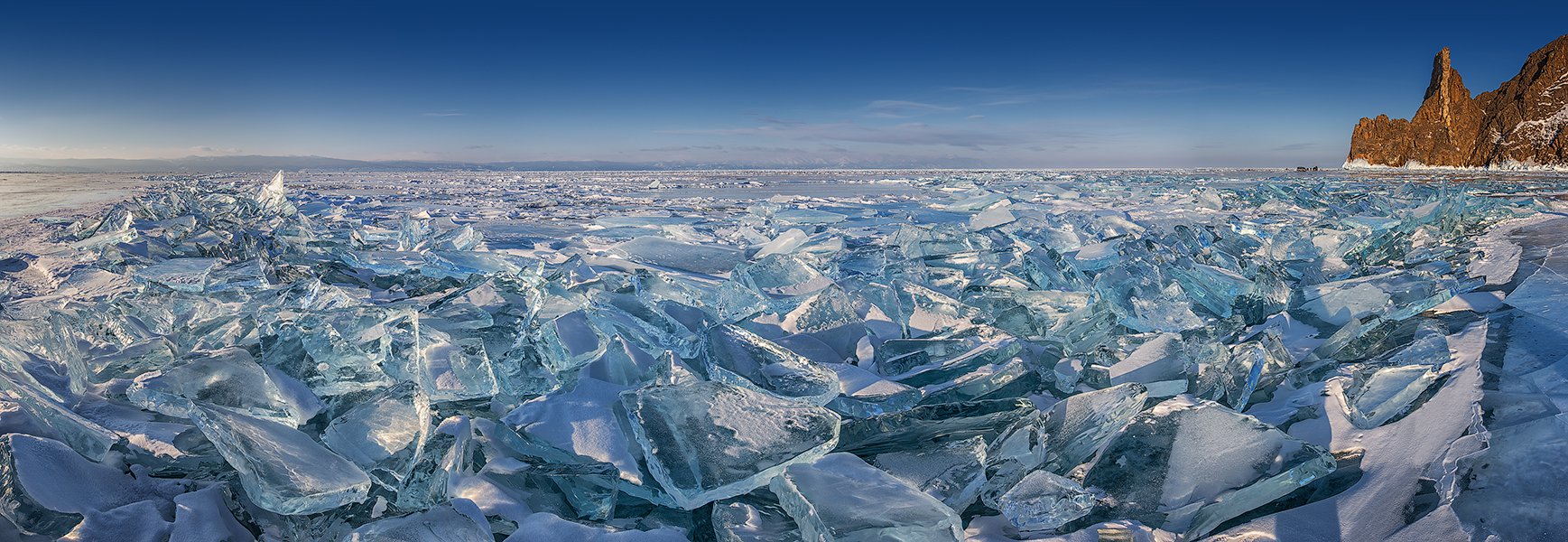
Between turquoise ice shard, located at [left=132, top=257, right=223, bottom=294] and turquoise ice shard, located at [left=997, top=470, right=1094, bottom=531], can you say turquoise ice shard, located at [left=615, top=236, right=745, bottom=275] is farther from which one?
turquoise ice shard, located at [left=997, top=470, right=1094, bottom=531]

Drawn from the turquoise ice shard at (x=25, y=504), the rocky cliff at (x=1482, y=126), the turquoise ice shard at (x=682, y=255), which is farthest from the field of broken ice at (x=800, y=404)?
the rocky cliff at (x=1482, y=126)

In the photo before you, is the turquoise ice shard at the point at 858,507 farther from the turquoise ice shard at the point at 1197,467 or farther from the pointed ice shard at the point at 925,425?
the turquoise ice shard at the point at 1197,467

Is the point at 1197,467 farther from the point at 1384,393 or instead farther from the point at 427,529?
the point at 427,529

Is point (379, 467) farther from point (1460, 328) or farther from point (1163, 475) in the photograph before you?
point (1460, 328)

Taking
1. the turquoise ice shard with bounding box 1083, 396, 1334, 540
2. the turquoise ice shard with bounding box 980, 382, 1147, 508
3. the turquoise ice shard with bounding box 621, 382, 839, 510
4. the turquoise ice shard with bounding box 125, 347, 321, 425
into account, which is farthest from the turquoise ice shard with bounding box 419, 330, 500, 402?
the turquoise ice shard with bounding box 1083, 396, 1334, 540

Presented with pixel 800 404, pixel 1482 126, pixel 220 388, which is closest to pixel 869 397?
pixel 800 404

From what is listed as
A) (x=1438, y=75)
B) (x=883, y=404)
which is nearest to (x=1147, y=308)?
(x=883, y=404)
